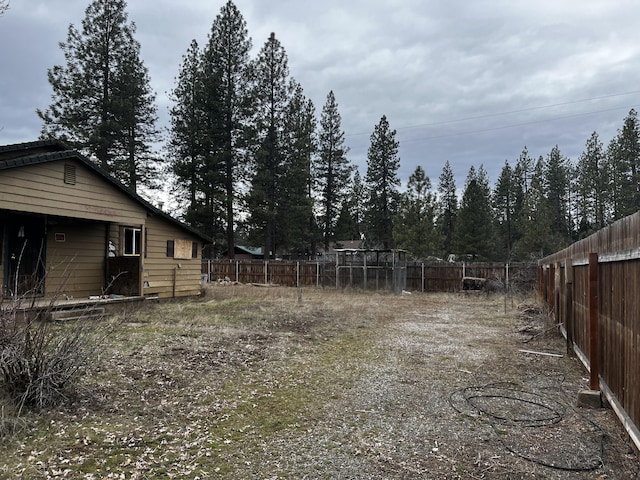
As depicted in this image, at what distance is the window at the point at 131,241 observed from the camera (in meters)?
12.7

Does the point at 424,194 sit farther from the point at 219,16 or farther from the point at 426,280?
the point at 219,16

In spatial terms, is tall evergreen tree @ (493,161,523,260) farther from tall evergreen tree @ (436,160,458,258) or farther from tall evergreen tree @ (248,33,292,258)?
tall evergreen tree @ (248,33,292,258)

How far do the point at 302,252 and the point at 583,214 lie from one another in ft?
92.8

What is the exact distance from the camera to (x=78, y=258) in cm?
1156

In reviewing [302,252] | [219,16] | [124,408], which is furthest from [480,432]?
[302,252]

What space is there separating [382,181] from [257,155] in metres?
15.4

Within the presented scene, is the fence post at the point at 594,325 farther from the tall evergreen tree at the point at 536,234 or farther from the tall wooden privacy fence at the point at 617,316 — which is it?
the tall evergreen tree at the point at 536,234

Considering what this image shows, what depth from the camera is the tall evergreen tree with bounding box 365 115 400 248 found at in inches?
1558

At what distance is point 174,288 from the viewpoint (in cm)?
1434

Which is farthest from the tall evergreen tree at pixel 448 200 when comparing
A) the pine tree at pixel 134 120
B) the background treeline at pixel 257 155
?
the pine tree at pixel 134 120

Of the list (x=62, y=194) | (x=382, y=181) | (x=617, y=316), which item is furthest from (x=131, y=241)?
(x=382, y=181)

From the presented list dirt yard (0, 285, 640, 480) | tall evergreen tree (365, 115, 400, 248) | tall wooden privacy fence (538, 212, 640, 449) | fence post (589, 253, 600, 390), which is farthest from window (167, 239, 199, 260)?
tall evergreen tree (365, 115, 400, 248)

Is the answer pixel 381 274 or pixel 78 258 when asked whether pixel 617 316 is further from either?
pixel 381 274

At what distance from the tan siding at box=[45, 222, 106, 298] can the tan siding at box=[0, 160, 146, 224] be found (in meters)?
1.35
